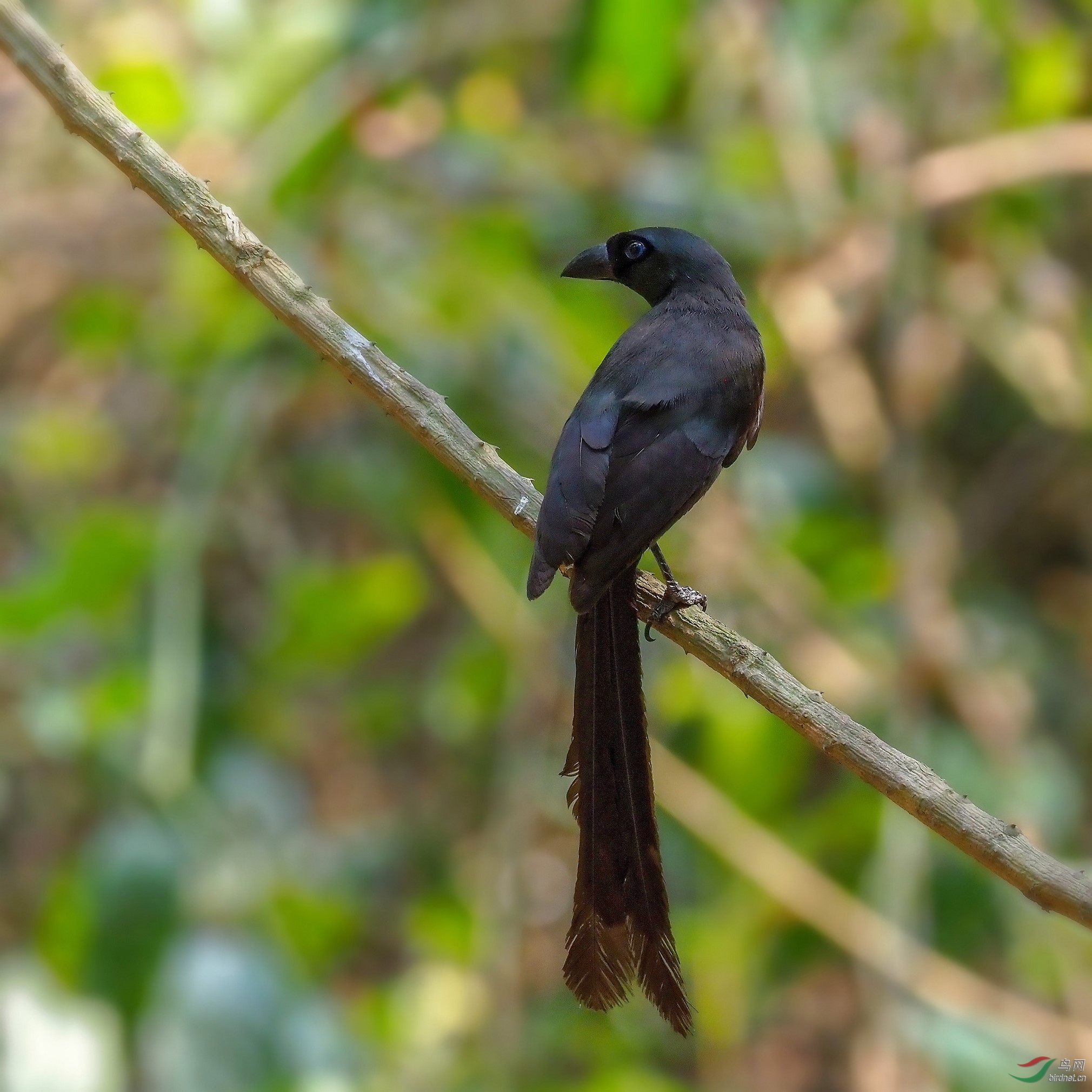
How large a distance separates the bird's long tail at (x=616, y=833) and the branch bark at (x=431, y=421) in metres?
0.08

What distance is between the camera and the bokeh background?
3145 mm

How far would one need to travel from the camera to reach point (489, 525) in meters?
3.47

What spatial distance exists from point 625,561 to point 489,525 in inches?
60.5

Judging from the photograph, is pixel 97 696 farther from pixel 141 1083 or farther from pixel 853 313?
Result: pixel 853 313

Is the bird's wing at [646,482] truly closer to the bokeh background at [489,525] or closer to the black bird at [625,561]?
the black bird at [625,561]

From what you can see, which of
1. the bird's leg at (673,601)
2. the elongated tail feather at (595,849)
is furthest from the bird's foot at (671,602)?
the elongated tail feather at (595,849)

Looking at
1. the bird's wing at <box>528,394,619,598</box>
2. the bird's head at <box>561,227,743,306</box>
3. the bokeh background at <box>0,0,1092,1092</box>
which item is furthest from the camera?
the bokeh background at <box>0,0,1092,1092</box>

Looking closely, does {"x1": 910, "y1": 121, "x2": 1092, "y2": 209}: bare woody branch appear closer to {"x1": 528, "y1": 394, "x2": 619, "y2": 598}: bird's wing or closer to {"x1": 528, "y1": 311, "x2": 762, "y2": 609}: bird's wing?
{"x1": 528, "y1": 311, "x2": 762, "y2": 609}: bird's wing

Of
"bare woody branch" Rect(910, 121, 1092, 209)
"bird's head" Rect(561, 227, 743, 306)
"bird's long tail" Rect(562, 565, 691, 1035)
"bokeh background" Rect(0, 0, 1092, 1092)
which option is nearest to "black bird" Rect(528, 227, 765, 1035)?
"bird's long tail" Rect(562, 565, 691, 1035)

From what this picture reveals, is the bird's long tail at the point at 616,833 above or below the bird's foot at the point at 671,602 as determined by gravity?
below

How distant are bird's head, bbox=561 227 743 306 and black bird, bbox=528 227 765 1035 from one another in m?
0.14

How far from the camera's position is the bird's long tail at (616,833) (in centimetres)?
195

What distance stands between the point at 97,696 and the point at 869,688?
1.78 metres

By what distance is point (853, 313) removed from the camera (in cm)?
407
